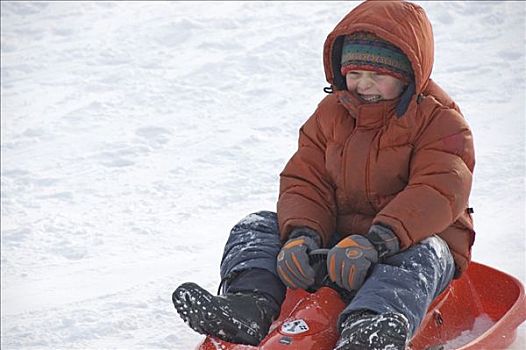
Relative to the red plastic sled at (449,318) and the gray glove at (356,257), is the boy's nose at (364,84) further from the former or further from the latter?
the red plastic sled at (449,318)

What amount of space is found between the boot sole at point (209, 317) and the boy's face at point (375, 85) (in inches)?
31.6

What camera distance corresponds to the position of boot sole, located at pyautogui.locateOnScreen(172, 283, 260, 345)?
8.57 ft

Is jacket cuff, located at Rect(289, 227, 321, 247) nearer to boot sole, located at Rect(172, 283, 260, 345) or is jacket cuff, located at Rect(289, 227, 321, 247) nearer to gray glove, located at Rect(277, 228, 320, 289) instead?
gray glove, located at Rect(277, 228, 320, 289)

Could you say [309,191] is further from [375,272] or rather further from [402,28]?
[402,28]

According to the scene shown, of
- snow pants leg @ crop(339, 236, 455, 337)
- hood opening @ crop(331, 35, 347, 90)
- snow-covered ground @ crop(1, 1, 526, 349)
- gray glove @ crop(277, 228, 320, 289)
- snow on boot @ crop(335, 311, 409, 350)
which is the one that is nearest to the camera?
snow on boot @ crop(335, 311, 409, 350)

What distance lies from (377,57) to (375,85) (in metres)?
Answer: 0.09

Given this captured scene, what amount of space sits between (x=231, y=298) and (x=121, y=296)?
1212mm

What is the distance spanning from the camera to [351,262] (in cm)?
266

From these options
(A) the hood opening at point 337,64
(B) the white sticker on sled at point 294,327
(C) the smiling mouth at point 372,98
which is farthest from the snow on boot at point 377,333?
(A) the hood opening at point 337,64

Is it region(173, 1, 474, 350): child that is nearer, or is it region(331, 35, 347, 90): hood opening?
region(173, 1, 474, 350): child

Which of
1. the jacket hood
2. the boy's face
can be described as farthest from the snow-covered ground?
the jacket hood

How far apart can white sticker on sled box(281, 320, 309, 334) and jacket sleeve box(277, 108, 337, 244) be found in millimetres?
398

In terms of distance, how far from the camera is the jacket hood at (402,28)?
287 centimetres

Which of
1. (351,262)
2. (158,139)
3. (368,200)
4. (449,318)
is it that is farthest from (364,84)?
(158,139)
